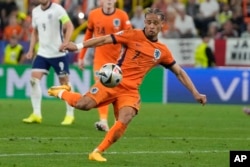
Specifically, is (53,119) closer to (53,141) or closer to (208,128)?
(208,128)

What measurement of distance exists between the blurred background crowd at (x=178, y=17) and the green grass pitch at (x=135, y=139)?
7198 mm

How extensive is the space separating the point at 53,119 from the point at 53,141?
172 inches

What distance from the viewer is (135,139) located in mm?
15625

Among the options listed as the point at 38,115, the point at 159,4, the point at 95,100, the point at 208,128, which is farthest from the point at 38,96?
the point at 159,4

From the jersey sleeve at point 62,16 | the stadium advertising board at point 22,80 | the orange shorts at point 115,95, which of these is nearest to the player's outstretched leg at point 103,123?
the jersey sleeve at point 62,16

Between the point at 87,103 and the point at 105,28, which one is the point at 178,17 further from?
the point at 87,103

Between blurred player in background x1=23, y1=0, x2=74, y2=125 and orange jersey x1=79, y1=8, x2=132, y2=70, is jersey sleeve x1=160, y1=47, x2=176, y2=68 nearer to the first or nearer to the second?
orange jersey x1=79, y1=8, x2=132, y2=70

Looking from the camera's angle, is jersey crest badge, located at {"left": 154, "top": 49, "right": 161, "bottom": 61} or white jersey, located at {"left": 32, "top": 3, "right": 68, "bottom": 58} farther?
white jersey, located at {"left": 32, "top": 3, "right": 68, "bottom": 58}

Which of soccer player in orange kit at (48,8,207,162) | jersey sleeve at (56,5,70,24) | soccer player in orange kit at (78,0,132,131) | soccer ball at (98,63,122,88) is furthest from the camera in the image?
jersey sleeve at (56,5,70,24)

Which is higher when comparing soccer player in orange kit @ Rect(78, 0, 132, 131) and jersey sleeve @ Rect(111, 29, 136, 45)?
jersey sleeve @ Rect(111, 29, 136, 45)

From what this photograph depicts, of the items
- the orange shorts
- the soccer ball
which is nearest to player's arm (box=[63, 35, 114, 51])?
the soccer ball

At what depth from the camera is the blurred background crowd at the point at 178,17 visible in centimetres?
2964

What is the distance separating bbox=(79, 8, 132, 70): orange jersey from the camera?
17.4 m

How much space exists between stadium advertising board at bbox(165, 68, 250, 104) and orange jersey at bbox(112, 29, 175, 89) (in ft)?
41.5
